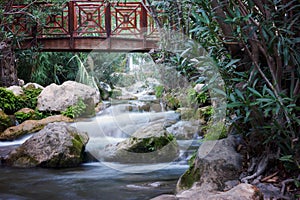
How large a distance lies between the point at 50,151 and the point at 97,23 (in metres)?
4.82

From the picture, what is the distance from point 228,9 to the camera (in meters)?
2.22

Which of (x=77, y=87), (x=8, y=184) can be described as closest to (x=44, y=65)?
(x=77, y=87)

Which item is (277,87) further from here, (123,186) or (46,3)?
(46,3)

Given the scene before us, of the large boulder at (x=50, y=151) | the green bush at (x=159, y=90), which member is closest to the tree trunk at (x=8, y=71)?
the green bush at (x=159, y=90)

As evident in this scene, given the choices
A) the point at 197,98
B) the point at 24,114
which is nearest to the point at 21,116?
the point at 24,114

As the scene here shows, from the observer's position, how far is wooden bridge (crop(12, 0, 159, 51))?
8359 millimetres

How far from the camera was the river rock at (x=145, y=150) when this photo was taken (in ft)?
16.9

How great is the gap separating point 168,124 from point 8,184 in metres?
3.35

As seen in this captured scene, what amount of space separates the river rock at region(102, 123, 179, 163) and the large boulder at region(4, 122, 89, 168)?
1.66 ft

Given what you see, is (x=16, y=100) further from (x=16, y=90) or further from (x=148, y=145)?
(x=148, y=145)

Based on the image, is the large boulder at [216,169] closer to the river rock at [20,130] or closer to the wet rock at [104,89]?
the wet rock at [104,89]

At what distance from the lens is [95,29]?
9.19 m

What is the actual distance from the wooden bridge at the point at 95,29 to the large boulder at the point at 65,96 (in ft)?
3.29

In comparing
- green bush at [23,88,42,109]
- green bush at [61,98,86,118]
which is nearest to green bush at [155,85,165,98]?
green bush at [61,98,86,118]
